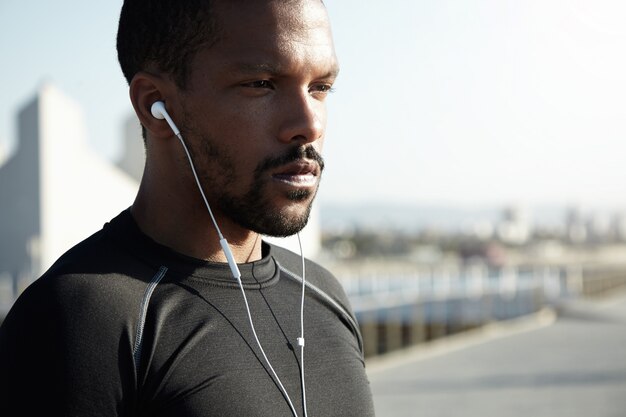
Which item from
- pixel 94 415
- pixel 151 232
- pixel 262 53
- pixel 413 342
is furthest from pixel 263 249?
pixel 413 342

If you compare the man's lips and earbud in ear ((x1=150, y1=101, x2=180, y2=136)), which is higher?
earbud in ear ((x1=150, y1=101, x2=180, y2=136))

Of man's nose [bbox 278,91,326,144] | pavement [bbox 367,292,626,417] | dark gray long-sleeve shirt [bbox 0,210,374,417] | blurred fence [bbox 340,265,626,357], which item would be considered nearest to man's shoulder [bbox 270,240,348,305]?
dark gray long-sleeve shirt [bbox 0,210,374,417]

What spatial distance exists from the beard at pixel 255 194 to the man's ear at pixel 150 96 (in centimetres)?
8

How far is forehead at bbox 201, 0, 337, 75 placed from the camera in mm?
1574

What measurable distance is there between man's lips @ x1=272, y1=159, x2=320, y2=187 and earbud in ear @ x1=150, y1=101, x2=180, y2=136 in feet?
Answer: 0.66

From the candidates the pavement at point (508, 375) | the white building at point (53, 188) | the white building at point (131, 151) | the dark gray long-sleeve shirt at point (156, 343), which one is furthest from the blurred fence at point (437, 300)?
the dark gray long-sleeve shirt at point (156, 343)

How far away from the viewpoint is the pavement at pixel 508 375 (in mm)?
7125

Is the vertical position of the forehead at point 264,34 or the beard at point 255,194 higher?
the forehead at point 264,34

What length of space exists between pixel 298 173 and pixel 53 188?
47.8ft

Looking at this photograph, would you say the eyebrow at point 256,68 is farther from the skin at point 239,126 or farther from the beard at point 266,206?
the beard at point 266,206

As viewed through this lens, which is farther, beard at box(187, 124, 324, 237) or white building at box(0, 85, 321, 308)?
white building at box(0, 85, 321, 308)

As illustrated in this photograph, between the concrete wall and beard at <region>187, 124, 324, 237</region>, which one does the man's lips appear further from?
the concrete wall

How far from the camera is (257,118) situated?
5.21 ft

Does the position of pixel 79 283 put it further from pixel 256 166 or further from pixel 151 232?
pixel 256 166
